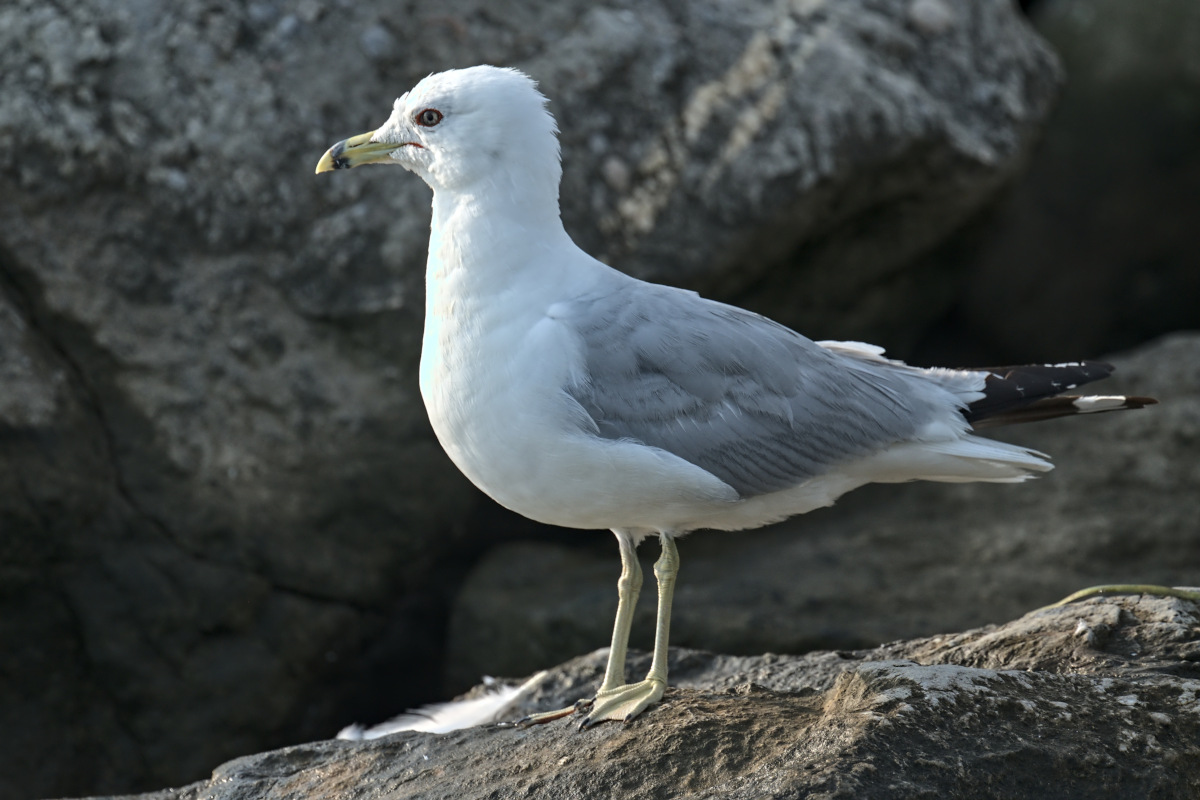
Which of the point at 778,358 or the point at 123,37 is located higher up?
the point at 123,37

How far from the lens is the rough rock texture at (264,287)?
17.9ft

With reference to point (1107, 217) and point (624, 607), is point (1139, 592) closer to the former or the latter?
point (624, 607)

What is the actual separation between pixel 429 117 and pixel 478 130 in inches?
6.7

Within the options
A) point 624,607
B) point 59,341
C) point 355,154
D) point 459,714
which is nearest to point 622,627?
point 624,607

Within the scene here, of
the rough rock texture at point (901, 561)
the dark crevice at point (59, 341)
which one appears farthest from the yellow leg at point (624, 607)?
the dark crevice at point (59, 341)

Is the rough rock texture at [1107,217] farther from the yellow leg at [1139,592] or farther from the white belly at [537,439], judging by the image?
the white belly at [537,439]

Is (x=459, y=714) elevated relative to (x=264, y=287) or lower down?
lower down

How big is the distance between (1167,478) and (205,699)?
183 inches

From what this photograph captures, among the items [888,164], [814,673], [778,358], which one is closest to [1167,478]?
[888,164]

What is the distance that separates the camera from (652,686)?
12.1 ft

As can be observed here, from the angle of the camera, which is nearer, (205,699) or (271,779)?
(271,779)

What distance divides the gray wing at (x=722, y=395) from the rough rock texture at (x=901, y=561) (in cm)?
206

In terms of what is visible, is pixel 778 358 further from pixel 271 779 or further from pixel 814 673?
pixel 271 779

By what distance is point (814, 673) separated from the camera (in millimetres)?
4176
